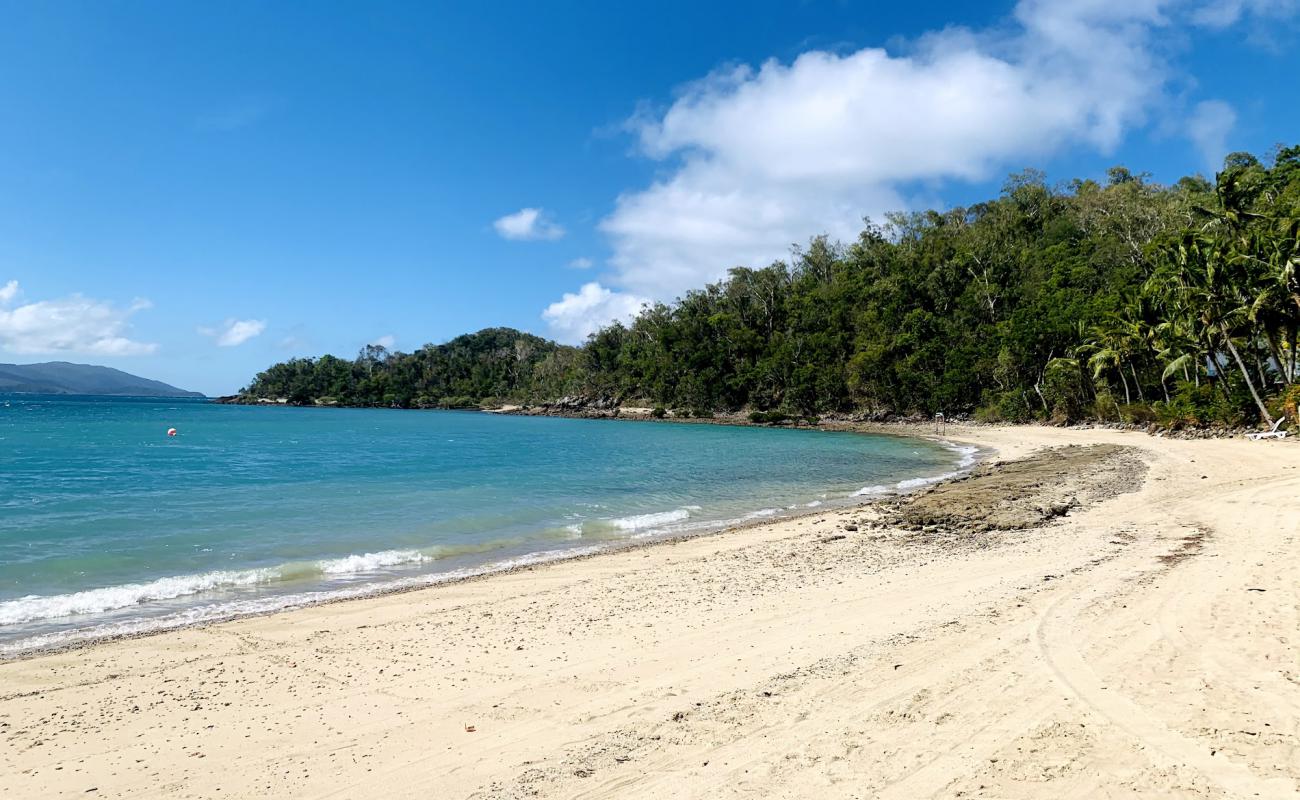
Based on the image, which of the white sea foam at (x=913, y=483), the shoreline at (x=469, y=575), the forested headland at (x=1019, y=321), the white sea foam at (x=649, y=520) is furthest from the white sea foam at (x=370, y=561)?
the forested headland at (x=1019, y=321)

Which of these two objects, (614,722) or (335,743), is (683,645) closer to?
(614,722)

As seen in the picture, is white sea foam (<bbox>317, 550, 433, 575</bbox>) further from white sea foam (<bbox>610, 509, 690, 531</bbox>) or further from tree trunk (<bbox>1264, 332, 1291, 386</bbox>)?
tree trunk (<bbox>1264, 332, 1291, 386</bbox>)

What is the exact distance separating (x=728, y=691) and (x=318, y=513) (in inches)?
634

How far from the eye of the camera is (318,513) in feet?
60.4

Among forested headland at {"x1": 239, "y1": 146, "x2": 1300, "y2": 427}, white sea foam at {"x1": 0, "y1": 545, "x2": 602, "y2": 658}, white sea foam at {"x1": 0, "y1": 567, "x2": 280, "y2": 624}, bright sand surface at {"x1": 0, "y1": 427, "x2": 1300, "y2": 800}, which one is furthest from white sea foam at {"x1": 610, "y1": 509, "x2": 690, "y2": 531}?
forested headland at {"x1": 239, "y1": 146, "x2": 1300, "y2": 427}

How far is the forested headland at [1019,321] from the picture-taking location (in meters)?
31.0

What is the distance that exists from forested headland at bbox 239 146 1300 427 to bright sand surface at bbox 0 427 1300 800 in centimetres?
2783

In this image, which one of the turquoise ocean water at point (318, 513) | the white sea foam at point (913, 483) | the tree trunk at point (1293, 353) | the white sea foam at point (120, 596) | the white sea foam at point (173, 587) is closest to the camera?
the white sea foam at point (120, 596)

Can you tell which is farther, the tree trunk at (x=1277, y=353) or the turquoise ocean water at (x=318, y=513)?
the tree trunk at (x=1277, y=353)

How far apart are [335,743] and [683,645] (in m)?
3.59

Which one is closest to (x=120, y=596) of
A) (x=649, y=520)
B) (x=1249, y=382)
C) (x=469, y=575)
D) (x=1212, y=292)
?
(x=469, y=575)

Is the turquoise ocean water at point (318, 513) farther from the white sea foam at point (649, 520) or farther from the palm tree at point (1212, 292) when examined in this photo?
the palm tree at point (1212, 292)

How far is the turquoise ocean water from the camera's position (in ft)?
36.1

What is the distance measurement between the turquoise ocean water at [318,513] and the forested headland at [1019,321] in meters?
13.3
